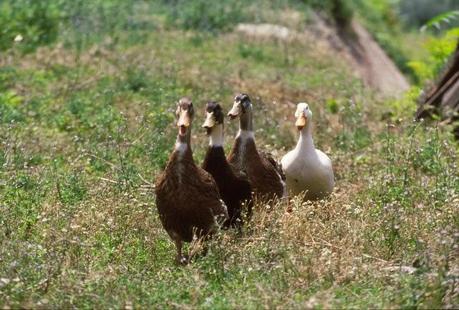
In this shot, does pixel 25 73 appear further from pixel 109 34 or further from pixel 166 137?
pixel 166 137

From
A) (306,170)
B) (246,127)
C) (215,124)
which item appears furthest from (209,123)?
(306,170)

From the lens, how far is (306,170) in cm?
844

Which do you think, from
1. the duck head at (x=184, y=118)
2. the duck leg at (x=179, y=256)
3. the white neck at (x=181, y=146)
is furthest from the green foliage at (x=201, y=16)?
the duck leg at (x=179, y=256)

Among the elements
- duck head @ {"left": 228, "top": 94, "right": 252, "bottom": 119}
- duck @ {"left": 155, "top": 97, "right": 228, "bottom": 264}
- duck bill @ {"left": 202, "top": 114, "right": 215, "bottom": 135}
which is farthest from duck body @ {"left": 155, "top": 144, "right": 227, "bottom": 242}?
duck head @ {"left": 228, "top": 94, "right": 252, "bottom": 119}

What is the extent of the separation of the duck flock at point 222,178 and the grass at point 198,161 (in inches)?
8.5

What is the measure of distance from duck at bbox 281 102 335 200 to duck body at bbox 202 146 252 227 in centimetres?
94

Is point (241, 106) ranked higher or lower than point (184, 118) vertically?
lower

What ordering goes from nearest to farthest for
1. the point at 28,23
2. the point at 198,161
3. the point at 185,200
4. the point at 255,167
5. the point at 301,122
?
the point at 185,200
the point at 255,167
the point at 301,122
the point at 198,161
the point at 28,23

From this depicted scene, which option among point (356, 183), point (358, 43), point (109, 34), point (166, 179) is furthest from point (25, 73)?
point (358, 43)

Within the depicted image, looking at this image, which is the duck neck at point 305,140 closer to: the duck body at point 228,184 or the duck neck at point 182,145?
the duck body at point 228,184

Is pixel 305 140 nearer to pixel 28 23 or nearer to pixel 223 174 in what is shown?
pixel 223 174

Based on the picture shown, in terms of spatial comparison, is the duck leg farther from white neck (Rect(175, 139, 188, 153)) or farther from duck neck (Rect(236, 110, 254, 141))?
duck neck (Rect(236, 110, 254, 141))

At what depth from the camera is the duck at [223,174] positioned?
7496 millimetres

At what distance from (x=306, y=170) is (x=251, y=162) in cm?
64
